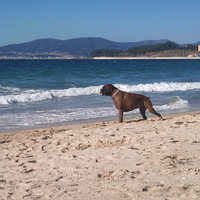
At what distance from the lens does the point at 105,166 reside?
15.4 feet

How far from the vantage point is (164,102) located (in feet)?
46.9

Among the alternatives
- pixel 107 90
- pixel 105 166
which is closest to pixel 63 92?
pixel 107 90

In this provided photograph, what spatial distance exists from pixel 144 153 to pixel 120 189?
1.52 metres

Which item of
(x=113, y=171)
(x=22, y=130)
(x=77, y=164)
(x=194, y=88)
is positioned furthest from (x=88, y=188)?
(x=194, y=88)

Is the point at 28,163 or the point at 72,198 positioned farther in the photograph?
the point at 28,163

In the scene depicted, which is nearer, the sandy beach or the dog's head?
the sandy beach

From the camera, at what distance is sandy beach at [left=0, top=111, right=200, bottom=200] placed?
380 cm

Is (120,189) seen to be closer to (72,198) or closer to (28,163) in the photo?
(72,198)

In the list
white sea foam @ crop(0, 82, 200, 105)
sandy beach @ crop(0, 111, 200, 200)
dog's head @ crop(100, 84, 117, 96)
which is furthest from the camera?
white sea foam @ crop(0, 82, 200, 105)

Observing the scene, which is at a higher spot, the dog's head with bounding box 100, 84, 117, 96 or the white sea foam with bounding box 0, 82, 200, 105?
the dog's head with bounding box 100, 84, 117, 96

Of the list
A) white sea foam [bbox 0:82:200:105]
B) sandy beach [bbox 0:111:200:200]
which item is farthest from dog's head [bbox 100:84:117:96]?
white sea foam [bbox 0:82:200:105]

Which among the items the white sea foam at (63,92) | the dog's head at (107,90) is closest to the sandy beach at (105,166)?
the dog's head at (107,90)

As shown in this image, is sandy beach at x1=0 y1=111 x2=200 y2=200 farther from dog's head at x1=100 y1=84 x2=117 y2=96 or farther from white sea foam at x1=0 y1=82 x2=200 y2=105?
white sea foam at x1=0 y1=82 x2=200 y2=105

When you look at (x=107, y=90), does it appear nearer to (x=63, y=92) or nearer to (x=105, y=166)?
(x=105, y=166)
